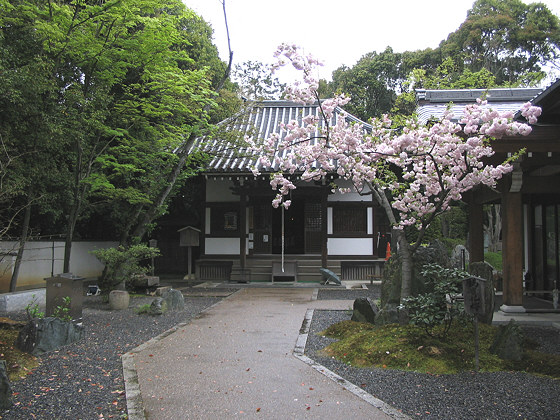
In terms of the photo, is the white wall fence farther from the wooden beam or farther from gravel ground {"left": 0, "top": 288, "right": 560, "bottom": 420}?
the wooden beam

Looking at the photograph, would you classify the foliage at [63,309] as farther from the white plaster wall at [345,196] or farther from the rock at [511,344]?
the white plaster wall at [345,196]

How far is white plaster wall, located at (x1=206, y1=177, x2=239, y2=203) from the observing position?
16578 mm

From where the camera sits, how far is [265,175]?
14.9 metres

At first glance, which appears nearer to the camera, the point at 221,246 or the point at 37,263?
the point at 37,263

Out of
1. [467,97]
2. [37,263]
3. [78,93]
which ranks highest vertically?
[467,97]

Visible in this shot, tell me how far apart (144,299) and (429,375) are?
881 centimetres

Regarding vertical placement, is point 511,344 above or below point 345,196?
below

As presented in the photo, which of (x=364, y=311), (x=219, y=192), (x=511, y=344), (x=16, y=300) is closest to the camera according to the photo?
(x=511, y=344)

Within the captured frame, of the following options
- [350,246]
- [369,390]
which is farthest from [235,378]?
[350,246]

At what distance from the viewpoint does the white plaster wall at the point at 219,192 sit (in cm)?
1658

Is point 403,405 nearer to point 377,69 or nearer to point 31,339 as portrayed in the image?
point 31,339

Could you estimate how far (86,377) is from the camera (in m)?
5.12

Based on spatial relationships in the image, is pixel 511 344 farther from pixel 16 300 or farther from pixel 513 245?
pixel 16 300

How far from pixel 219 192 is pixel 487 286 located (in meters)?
11.5
